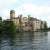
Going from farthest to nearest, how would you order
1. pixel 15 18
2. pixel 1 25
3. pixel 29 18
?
pixel 29 18 → pixel 15 18 → pixel 1 25

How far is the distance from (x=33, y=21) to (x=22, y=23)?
54.6 feet

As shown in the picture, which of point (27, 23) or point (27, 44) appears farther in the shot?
point (27, 23)

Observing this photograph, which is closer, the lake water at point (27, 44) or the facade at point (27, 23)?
the lake water at point (27, 44)

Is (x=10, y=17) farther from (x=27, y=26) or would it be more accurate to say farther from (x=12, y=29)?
(x=12, y=29)

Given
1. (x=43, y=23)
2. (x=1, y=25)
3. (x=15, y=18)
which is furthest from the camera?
(x=43, y=23)

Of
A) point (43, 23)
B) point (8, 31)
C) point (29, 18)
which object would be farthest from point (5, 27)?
point (43, 23)

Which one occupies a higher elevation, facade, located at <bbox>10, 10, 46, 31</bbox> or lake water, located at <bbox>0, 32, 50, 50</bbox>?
facade, located at <bbox>10, 10, 46, 31</bbox>

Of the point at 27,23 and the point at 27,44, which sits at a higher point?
the point at 27,23

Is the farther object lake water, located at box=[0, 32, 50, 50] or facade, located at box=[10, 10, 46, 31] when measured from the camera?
facade, located at box=[10, 10, 46, 31]

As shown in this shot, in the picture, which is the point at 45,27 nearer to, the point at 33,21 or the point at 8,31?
the point at 33,21

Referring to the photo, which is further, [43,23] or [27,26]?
[43,23]

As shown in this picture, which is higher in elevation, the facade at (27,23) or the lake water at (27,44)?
the facade at (27,23)

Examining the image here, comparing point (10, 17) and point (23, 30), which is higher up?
point (10, 17)

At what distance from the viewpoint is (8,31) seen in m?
87.6
